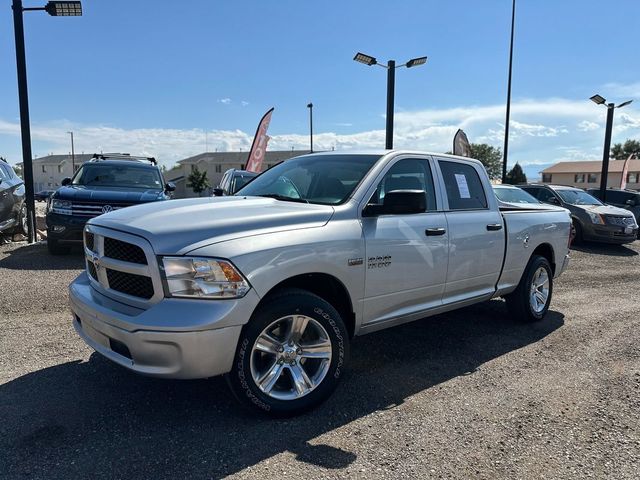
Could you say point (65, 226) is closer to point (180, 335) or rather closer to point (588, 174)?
point (180, 335)

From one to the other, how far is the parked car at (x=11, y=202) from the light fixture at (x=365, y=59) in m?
9.51

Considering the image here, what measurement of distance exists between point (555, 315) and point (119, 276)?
5413 mm

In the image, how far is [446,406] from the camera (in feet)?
11.7

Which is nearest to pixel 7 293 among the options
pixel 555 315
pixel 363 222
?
pixel 363 222

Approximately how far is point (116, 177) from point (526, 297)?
25.3 feet

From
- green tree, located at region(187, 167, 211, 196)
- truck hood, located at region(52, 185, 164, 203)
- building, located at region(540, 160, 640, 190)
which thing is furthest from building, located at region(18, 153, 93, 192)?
truck hood, located at region(52, 185, 164, 203)

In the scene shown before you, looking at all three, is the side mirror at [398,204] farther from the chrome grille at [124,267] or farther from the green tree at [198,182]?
the green tree at [198,182]

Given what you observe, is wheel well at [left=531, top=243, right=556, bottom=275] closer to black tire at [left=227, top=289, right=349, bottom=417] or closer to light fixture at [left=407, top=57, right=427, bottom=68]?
black tire at [left=227, top=289, right=349, bottom=417]

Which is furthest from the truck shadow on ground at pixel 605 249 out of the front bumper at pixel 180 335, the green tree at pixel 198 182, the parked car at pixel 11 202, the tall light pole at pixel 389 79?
the green tree at pixel 198 182

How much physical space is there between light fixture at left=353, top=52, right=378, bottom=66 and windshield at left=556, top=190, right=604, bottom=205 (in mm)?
6671

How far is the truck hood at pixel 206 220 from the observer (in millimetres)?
2912

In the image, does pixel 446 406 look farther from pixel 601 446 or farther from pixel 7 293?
pixel 7 293

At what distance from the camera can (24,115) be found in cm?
1099

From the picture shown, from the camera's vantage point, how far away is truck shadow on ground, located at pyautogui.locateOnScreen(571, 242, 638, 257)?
12.6 m
